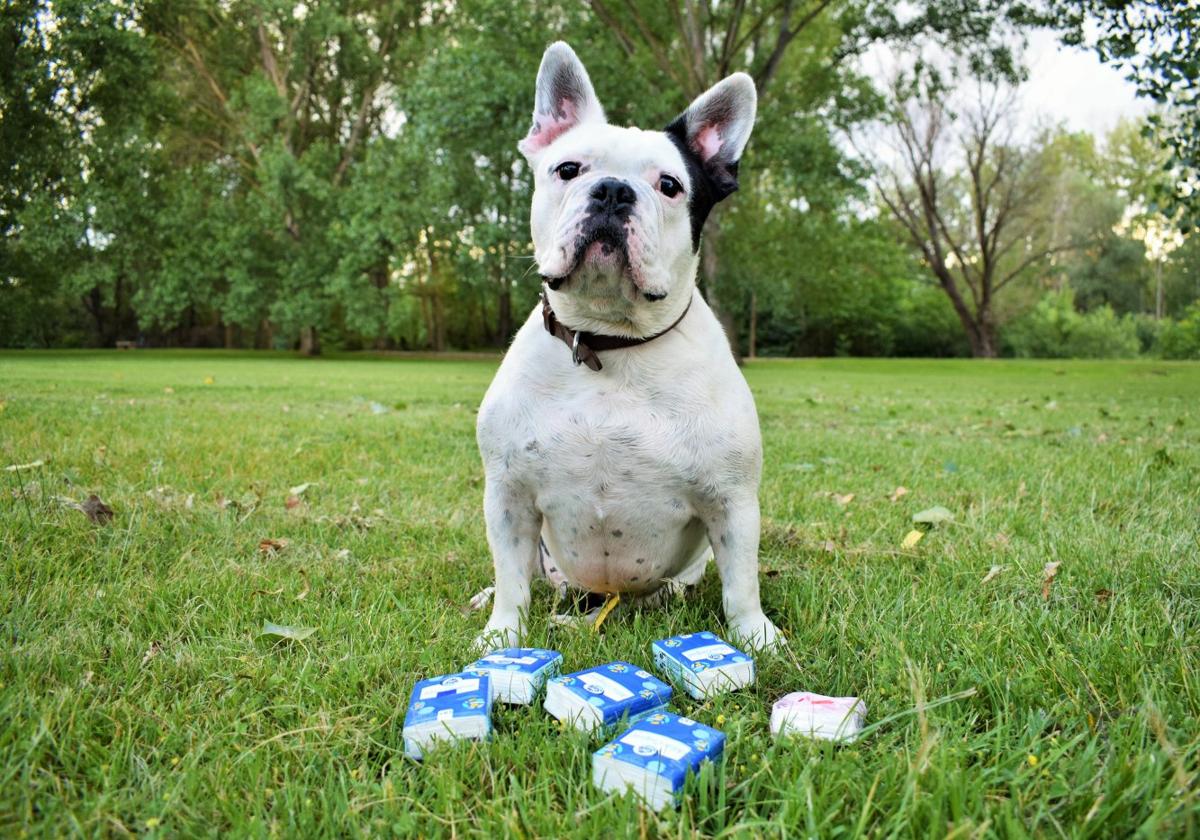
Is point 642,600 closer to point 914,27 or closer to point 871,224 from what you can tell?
point 914,27

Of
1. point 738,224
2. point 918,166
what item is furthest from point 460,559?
point 918,166

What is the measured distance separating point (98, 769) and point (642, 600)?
5.36 ft

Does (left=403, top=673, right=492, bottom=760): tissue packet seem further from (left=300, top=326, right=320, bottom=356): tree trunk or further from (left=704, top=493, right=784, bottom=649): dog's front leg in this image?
(left=300, top=326, right=320, bottom=356): tree trunk

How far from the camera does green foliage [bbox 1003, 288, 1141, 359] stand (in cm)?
3828

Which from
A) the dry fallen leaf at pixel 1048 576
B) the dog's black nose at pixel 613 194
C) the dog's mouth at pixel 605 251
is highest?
the dog's black nose at pixel 613 194

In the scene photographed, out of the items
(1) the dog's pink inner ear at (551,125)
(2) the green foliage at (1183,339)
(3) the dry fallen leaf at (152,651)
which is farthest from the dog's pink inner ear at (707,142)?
(2) the green foliage at (1183,339)

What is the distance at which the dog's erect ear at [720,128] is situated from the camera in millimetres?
2729

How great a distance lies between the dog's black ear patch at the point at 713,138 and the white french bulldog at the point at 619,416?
5.3 inches

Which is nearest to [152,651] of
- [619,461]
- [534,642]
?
[534,642]

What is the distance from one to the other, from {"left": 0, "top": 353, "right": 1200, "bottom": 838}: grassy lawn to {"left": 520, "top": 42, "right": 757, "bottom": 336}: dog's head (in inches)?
38.6

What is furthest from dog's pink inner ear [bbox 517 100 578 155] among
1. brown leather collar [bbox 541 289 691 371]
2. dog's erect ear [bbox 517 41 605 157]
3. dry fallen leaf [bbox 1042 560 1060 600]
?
dry fallen leaf [bbox 1042 560 1060 600]

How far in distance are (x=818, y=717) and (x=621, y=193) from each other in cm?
154

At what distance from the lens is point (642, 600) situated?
2703 mm

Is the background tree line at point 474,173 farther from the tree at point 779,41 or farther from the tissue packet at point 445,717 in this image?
the tissue packet at point 445,717
